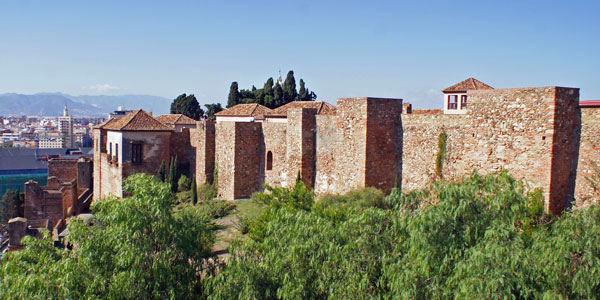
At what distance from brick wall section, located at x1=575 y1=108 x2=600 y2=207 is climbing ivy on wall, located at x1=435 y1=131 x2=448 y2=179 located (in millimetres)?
3049

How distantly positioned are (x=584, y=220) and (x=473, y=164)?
3980mm

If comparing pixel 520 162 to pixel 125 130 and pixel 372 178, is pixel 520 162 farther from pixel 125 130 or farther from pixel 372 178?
pixel 125 130

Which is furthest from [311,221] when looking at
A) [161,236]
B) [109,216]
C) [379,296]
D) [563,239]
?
[563,239]

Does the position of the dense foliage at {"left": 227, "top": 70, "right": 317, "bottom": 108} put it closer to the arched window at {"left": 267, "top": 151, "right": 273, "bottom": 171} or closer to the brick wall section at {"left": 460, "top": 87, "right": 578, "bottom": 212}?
the arched window at {"left": 267, "top": 151, "right": 273, "bottom": 171}

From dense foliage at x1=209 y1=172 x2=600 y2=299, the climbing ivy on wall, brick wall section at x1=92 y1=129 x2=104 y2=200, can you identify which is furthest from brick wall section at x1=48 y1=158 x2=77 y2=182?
the climbing ivy on wall

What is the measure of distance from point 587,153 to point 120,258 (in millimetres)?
8817

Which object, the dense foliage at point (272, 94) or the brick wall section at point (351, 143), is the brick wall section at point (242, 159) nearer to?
the brick wall section at point (351, 143)

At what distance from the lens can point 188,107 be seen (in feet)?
165

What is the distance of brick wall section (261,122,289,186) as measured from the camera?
18203 mm

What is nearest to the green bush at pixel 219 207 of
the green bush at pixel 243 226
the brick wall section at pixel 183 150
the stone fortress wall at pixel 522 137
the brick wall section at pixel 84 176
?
the green bush at pixel 243 226

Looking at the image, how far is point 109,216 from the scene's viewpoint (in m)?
9.32

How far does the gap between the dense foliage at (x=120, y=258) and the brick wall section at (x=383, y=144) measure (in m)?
5.80

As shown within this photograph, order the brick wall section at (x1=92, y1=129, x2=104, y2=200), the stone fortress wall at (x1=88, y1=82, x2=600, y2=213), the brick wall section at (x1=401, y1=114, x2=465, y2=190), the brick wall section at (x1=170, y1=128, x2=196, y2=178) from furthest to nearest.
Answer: the brick wall section at (x1=92, y1=129, x2=104, y2=200), the brick wall section at (x1=170, y1=128, x2=196, y2=178), the brick wall section at (x1=401, y1=114, x2=465, y2=190), the stone fortress wall at (x1=88, y1=82, x2=600, y2=213)

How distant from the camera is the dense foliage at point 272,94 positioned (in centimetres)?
4278
